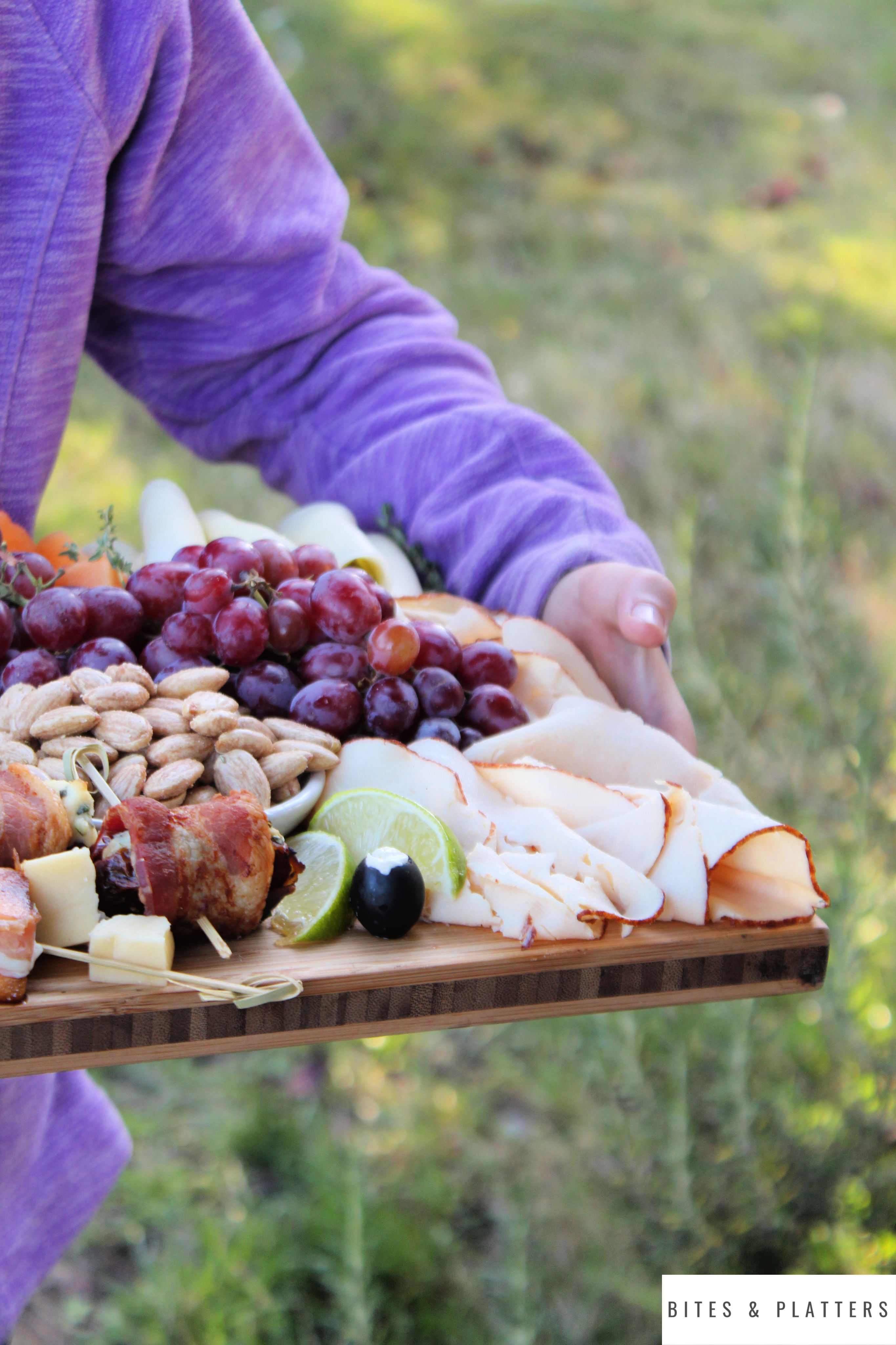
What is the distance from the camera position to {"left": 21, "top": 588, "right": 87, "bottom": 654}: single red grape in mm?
723

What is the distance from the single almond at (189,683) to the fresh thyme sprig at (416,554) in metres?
0.31

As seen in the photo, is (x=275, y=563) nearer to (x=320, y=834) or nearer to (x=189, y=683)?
(x=189, y=683)

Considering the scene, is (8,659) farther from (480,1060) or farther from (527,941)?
(480,1060)

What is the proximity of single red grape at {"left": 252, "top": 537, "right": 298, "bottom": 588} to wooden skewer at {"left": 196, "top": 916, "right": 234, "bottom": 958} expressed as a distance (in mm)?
309

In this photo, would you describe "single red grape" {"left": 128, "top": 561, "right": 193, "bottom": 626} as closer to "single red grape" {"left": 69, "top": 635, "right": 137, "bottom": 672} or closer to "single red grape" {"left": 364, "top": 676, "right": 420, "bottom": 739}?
"single red grape" {"left": 69, "top": 635, "right": 137, "bottom": 672}

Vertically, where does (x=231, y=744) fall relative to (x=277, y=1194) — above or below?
above

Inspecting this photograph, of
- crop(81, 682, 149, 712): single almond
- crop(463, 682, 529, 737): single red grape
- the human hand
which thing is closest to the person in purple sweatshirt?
the human hand

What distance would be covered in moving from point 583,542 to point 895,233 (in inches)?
111

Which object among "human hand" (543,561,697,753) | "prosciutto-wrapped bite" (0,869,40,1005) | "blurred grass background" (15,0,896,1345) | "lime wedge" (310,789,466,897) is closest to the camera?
"prosciutto-wrapped bite" (0,869,40,1005)

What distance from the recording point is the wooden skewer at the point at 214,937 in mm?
562

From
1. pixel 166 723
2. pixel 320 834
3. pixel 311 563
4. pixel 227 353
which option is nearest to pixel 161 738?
pixel 166 723

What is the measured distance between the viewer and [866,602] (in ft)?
7.22

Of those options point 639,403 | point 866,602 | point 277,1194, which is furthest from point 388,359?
point 639,403

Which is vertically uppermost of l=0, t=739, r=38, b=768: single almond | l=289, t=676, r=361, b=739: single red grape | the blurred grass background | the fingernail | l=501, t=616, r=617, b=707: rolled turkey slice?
the fingernail
